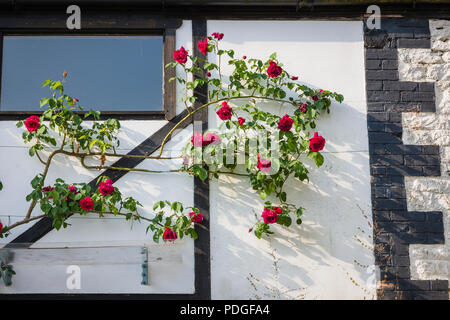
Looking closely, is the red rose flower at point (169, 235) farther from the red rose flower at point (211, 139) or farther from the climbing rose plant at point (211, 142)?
the red rose flower at point (211, 139)

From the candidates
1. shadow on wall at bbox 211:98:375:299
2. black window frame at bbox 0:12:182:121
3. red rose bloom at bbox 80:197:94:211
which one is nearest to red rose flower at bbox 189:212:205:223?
shadow on wall at bbox 211:98:375:299

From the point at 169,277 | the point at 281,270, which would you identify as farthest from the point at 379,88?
the point at 169,277

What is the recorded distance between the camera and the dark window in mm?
3959

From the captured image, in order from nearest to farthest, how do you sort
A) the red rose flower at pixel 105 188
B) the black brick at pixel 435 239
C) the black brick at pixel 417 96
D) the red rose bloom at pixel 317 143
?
the red rose flower at pixel 105 188 → the red rose bloom at pixel 317 143 → the black brick at pixel 435 239 → the black brick at pixel 417 96

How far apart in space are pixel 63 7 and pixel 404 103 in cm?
260

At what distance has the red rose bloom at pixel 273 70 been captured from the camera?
12.3 feet

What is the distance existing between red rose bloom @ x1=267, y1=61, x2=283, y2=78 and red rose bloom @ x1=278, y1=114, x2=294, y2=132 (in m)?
0.35

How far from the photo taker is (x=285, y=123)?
141 inches

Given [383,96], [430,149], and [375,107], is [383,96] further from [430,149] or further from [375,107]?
[430,149]

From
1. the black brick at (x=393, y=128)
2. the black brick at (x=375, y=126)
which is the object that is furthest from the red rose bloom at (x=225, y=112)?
the black brick at (x=393, y=128)

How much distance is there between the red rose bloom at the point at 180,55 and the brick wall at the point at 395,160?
135 centimetres

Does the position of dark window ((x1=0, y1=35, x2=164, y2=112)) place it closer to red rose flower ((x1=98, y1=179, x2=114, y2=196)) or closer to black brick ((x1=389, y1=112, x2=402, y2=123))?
red rose flower ((x1=98, y1=179, x2=114, y2=196))

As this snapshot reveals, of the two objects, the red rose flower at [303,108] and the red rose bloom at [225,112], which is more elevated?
the red rose flower at [303,108]

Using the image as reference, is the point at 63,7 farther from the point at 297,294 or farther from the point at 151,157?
the point at 297,294
